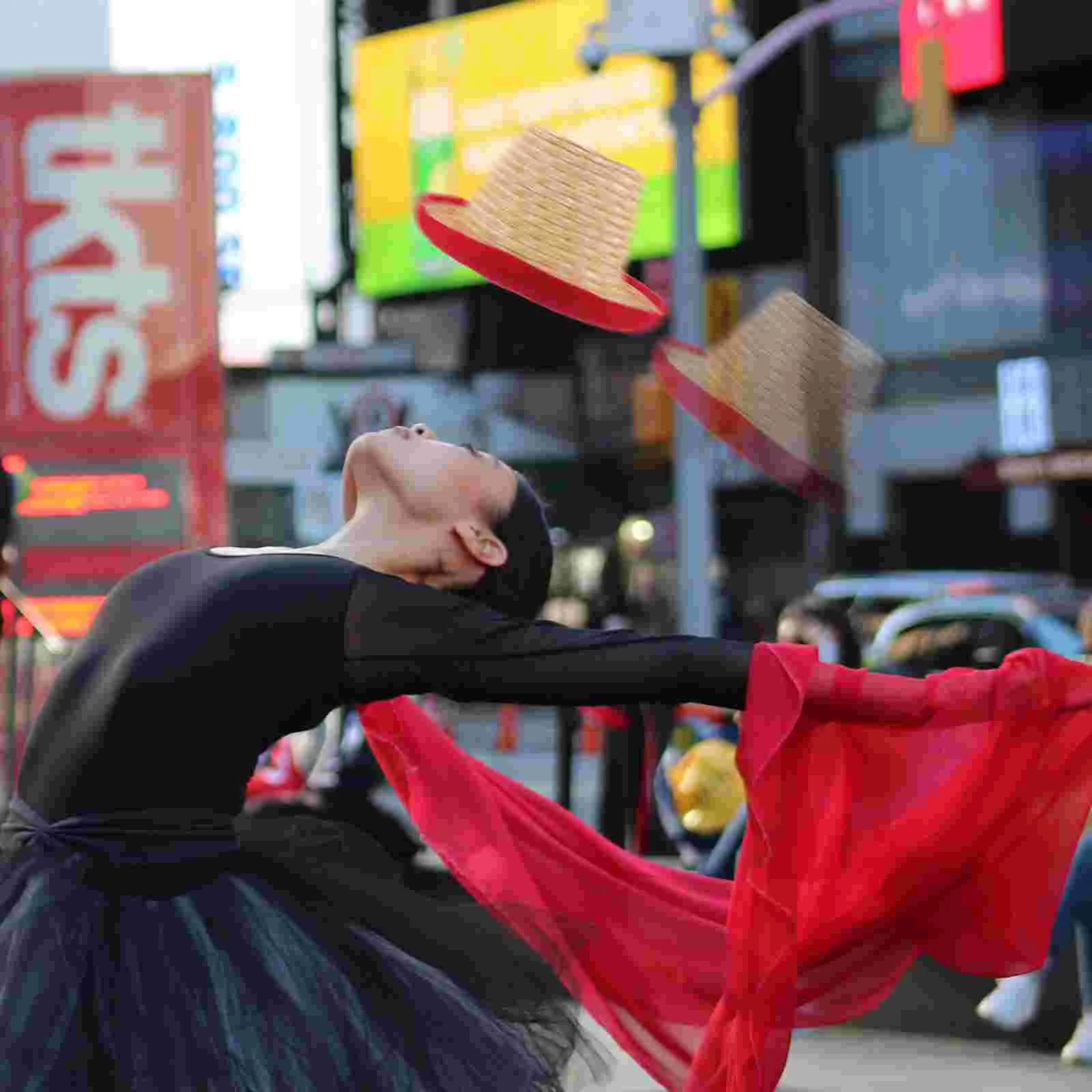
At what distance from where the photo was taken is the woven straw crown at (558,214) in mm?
3309

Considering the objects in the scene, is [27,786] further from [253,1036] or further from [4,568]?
[4,568]

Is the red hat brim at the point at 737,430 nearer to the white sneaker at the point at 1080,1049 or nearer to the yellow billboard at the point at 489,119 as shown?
the white sneaker at the point at 1080,1049

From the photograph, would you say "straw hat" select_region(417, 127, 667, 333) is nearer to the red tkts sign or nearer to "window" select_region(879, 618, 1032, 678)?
"window" select_region(879, 618, 1032, 678)

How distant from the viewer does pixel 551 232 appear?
3354 millimetres

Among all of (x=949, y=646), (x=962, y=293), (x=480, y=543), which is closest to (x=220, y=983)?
(x=480, y=543)

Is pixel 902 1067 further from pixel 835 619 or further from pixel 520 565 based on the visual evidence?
pixel 835 619

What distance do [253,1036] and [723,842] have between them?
11.4ft

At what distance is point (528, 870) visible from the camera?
368 cm

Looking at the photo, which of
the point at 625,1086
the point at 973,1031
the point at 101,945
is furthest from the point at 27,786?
the point at 973,1031

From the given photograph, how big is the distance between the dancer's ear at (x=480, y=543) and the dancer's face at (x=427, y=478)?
0.02 meters

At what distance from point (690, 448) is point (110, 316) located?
408 cm

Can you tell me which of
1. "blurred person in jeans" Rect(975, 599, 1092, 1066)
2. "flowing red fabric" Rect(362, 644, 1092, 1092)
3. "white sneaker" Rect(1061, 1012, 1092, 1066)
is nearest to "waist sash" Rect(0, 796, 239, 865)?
"flowing red fabric" Rect(362, 644, 1092, 1092)

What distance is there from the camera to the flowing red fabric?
10.5ft

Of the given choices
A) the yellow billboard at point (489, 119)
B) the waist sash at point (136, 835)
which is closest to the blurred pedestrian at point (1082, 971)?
the waist sash at point (136, 835)
